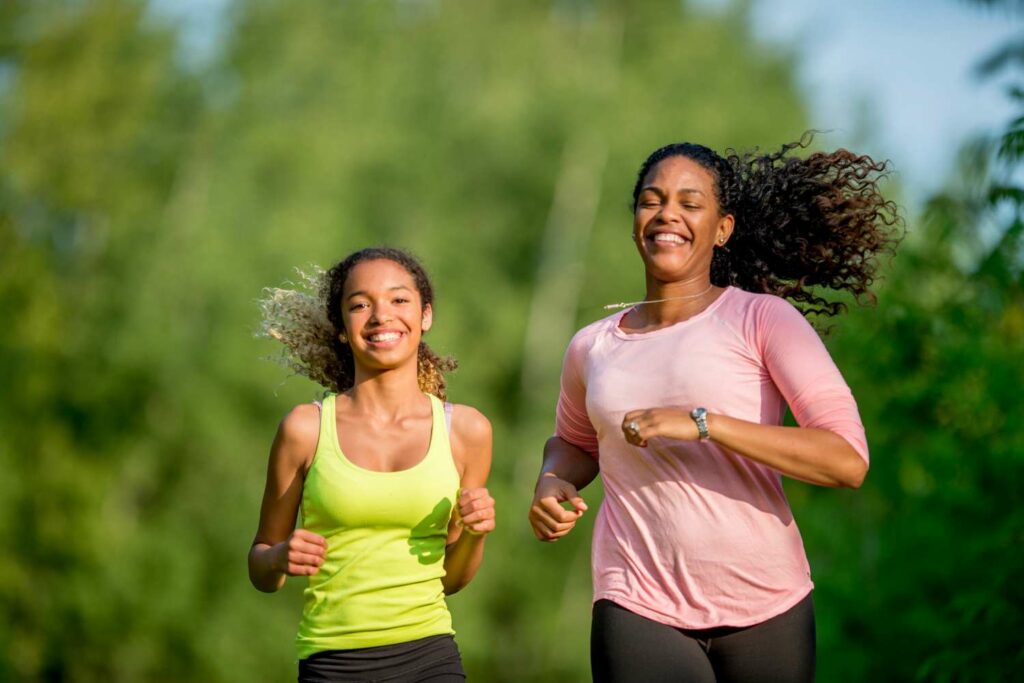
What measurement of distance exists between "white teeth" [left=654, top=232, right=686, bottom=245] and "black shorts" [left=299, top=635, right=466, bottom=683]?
4.41 ft

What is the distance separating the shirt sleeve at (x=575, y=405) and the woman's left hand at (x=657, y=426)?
0.59 metres

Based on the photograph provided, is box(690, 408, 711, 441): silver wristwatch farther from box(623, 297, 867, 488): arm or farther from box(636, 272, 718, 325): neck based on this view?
box(636, 272, 718, 325): neck

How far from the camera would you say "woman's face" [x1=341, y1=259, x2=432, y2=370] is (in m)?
4.79

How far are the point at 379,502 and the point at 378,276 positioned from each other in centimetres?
73

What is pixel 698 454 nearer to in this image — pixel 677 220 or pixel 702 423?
pixel 702 423

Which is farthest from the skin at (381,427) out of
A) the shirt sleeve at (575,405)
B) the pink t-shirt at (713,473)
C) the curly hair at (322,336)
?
the pink t-shirt at (713,473)

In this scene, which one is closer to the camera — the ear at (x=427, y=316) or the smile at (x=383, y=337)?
the smile at (x=383, y=337)

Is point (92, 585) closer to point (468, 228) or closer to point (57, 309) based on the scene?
point (57, 309)

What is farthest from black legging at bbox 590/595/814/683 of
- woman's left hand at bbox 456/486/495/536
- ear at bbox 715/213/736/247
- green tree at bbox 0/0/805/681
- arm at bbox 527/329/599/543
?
green tree at bbox 0/0/805/681

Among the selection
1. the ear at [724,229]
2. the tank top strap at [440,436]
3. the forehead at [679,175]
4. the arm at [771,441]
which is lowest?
the arm at [771,441]

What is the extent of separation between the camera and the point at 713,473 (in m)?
4.32

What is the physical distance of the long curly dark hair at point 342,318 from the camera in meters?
4.96

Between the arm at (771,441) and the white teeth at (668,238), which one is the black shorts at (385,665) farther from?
the white teeth at (668,238)

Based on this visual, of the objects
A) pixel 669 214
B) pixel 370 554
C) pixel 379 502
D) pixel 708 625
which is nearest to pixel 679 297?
pixel 669 214
